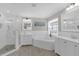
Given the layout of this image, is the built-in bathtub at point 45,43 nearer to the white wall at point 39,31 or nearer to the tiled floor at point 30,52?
the white wall at point 39,31

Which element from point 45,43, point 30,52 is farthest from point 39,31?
point 45,43

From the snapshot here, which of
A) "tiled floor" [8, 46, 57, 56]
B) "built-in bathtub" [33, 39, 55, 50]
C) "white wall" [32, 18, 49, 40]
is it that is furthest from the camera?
"built-in bathtub" [33, 39, 55, 50]

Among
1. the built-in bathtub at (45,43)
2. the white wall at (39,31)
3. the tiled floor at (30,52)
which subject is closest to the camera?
the tiled floor at (30,52)

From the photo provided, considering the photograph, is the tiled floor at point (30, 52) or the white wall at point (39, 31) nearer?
the tiled floor at point (30, 52)

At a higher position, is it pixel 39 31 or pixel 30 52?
pixel 39 31

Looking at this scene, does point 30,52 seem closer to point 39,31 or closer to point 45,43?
point 39,31

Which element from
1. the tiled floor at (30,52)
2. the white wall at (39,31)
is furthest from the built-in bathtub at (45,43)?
the tiled floor at (30,52)

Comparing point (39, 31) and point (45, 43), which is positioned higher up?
point (39, 31)

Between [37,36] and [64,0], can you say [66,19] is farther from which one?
[64,0]

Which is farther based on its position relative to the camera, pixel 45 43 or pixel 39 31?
pixel 45 43

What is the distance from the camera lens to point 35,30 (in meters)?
2.47

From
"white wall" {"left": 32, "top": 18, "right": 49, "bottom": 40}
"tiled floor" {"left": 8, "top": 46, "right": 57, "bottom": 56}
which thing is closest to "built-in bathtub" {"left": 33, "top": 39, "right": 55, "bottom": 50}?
"white wall" {"left": 32, "top": 18, "right": 49, "bottom": 40}

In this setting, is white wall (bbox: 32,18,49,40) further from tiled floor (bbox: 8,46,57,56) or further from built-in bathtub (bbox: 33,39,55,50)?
tiled floor (bbox: 8,46,57,56)

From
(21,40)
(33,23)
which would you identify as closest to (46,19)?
(33,23)
